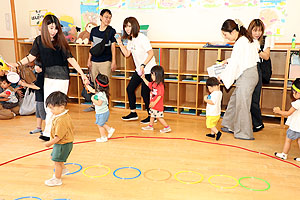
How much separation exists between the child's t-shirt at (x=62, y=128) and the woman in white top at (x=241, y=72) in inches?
90.6

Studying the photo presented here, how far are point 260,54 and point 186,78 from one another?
4.90 feet

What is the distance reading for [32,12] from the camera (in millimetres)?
6641

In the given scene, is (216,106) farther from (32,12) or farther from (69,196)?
(32,12)

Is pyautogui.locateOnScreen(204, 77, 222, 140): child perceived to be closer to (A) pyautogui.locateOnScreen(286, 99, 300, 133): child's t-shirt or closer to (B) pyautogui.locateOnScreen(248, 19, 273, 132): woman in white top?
(B) pyautogui.locateOnScreen(248, 19, 273, 132): woman in white top

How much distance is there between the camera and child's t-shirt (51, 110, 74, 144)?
279 cm

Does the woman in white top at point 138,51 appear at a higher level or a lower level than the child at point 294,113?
higher

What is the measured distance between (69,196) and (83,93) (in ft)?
11.0

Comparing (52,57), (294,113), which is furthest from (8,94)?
(294,113)

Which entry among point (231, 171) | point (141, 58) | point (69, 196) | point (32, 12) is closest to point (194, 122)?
point (141, 58)

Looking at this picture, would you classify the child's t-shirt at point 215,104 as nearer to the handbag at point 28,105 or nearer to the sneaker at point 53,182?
the sneaker at point 53,182

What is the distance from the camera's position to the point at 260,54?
4379 millimetres

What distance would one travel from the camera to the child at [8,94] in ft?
17.4

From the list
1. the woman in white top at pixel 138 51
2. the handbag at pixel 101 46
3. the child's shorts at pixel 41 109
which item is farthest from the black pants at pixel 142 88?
the child's shorts at pixel 41 109

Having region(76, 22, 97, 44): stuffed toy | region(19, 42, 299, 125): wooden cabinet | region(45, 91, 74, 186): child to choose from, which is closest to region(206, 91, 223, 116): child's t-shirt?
region(19, 42, 299, 125): wooden cabinet
